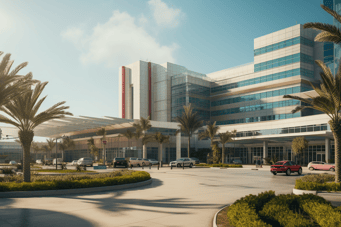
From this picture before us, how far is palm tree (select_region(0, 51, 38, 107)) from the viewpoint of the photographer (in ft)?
55.7

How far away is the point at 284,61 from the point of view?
224 ft

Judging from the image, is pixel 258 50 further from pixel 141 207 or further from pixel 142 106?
pixel 141 207

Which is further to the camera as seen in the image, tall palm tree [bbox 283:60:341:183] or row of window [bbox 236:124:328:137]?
row of window [bbox 236:124:328:137]

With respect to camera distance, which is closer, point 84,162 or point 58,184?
point 58,184

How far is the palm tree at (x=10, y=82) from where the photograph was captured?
16969 millimetres

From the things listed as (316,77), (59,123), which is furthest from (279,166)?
(59,123)

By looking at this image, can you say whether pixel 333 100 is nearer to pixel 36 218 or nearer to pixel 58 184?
pixel 58 184

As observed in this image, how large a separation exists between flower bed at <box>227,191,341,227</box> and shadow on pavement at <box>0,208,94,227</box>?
4.44 metres

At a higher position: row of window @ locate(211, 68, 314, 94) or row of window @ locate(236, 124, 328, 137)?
row of window @ locate(211, 68, 314, 94)

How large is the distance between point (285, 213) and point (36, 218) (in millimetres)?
7577

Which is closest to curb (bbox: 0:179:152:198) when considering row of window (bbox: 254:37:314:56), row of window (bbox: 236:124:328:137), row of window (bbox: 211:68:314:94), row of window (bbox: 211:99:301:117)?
row of window (bbox: 236:124:328:137)

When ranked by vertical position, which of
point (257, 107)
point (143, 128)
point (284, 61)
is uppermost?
point (284, 61)

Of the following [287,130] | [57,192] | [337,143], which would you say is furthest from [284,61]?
[57,192]

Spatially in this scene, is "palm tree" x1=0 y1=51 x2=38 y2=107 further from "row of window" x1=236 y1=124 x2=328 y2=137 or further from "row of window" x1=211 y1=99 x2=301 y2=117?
"row of window" x1=211 y1=99 x2=301 y2=117
